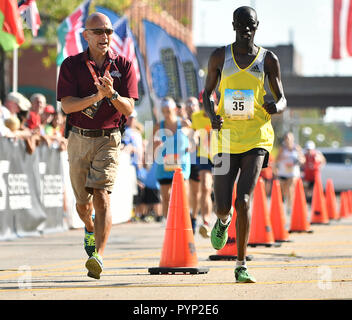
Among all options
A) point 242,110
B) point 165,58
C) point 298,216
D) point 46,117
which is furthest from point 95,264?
point 165,58

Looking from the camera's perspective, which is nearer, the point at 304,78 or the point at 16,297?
the point at 16,297

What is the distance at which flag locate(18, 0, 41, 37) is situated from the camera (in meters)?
16.7

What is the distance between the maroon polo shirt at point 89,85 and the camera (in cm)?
855

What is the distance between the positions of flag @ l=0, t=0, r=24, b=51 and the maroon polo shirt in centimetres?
710

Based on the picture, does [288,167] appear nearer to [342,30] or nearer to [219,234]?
[342,30]

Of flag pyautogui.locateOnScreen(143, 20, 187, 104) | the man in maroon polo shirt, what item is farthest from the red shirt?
flag pyautogui.locateOnScreen(143, 20, 187, 104)

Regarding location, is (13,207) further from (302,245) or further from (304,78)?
(304,78)

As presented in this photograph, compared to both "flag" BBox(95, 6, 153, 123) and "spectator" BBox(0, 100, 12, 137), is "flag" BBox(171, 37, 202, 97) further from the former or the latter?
"spectator" BBox(0, 100, 12, 137)
